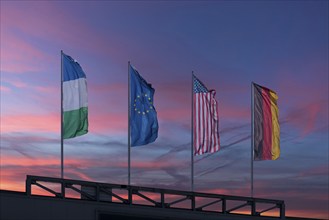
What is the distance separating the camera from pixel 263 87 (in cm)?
3978

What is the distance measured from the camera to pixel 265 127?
39469 millimetres

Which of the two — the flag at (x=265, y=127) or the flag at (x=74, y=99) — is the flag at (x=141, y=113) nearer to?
the flag at (x=74, y=99)

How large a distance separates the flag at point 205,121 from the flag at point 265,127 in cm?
337

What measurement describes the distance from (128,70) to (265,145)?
9.34 m

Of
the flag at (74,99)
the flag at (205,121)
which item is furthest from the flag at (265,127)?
the flag at (74,99)

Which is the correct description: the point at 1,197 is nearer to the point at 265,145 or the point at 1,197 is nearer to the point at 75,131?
the point at 75,131

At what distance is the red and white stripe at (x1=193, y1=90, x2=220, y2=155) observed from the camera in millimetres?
36688

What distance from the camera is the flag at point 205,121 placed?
36.7m

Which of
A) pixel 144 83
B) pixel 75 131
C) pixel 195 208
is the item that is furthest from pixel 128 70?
pixel 195 208

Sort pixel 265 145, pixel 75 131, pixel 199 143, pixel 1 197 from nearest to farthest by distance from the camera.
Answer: pixel 1 197
pixel 75 131
pixel 199 143
pixel 265 145

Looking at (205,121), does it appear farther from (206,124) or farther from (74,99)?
(74,99)

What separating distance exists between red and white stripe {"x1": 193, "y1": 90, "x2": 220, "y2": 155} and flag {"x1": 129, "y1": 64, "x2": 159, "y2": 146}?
270cm

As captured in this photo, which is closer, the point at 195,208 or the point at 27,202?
the point at 27,202

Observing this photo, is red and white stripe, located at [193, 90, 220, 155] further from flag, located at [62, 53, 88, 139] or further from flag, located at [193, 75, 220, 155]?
flag, located at [62, 53, 88, 139]
